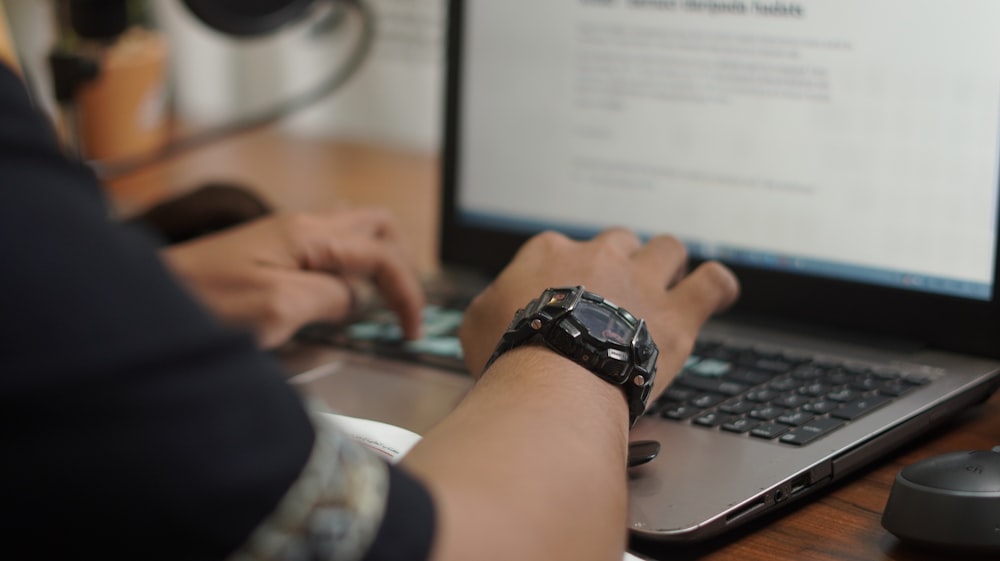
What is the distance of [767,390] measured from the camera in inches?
27.0

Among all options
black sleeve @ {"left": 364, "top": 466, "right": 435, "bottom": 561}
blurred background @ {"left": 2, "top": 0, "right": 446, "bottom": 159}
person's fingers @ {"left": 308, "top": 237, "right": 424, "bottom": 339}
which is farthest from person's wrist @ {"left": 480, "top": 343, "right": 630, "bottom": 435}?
blurred background @ {"left": 2, "top": 0, "right": 446, "bottom": 159}

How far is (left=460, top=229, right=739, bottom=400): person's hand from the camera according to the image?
0.66 meters

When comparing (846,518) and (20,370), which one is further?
(846,518)

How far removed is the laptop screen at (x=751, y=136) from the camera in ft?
2.40

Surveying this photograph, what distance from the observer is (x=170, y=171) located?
149cm

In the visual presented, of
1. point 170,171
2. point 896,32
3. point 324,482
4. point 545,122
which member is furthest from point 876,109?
point 170,171

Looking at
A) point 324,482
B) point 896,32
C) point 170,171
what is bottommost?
point 170,171

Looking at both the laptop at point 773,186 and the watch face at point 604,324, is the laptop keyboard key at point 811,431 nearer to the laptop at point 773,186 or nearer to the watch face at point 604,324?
the laptop at point 773,186

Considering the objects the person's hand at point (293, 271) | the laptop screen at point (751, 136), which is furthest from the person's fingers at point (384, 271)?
the laptop screen at point (751, 136)

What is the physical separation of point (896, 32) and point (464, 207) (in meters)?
0.38

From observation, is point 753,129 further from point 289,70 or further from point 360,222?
point 289,70

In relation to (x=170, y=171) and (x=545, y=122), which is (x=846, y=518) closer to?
(x=545, y=122)

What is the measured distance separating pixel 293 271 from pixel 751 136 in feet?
1.16

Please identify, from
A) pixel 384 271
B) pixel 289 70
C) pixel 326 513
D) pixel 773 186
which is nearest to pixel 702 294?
pixel 773 186
